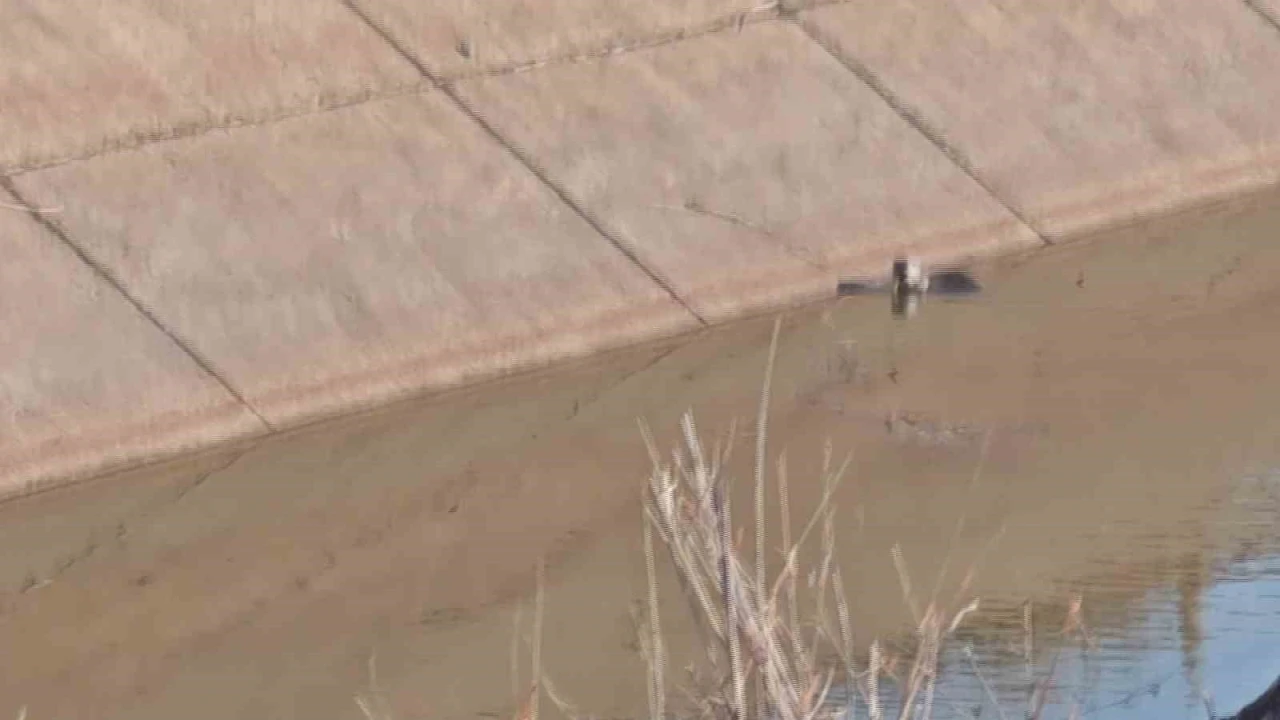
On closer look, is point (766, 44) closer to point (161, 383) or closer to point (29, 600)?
point (161, 383)

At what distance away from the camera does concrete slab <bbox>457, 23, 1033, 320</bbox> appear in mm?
8852

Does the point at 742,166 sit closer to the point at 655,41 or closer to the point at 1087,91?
the point at 655,41

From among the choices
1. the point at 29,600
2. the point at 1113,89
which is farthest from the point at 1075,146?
the point at 29,600

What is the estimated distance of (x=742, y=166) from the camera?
9.20 m

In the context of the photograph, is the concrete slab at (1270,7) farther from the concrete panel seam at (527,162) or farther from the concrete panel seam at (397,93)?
the concrete panel seam at (527,162)

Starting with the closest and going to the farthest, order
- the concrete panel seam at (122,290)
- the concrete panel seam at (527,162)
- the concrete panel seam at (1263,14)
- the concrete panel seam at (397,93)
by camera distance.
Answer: the concrete panel seam at (122,290), the concrete panel seam at (527,162), the concrete panel seam at (397,93), the concrete panel seam at (1263,14)

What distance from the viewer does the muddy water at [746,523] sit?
6230 millimetres

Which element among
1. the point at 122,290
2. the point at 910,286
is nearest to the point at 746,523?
the point at 910,286

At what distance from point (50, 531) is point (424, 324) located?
4.92 ft

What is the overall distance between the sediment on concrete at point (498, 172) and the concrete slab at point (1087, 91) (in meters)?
0.01

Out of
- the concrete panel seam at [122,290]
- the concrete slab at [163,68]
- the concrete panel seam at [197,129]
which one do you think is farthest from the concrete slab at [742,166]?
the concrete panel seam at [122,290]

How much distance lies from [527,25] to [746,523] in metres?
3.28

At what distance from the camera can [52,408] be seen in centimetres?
779

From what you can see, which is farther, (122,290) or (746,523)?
(122,290)
